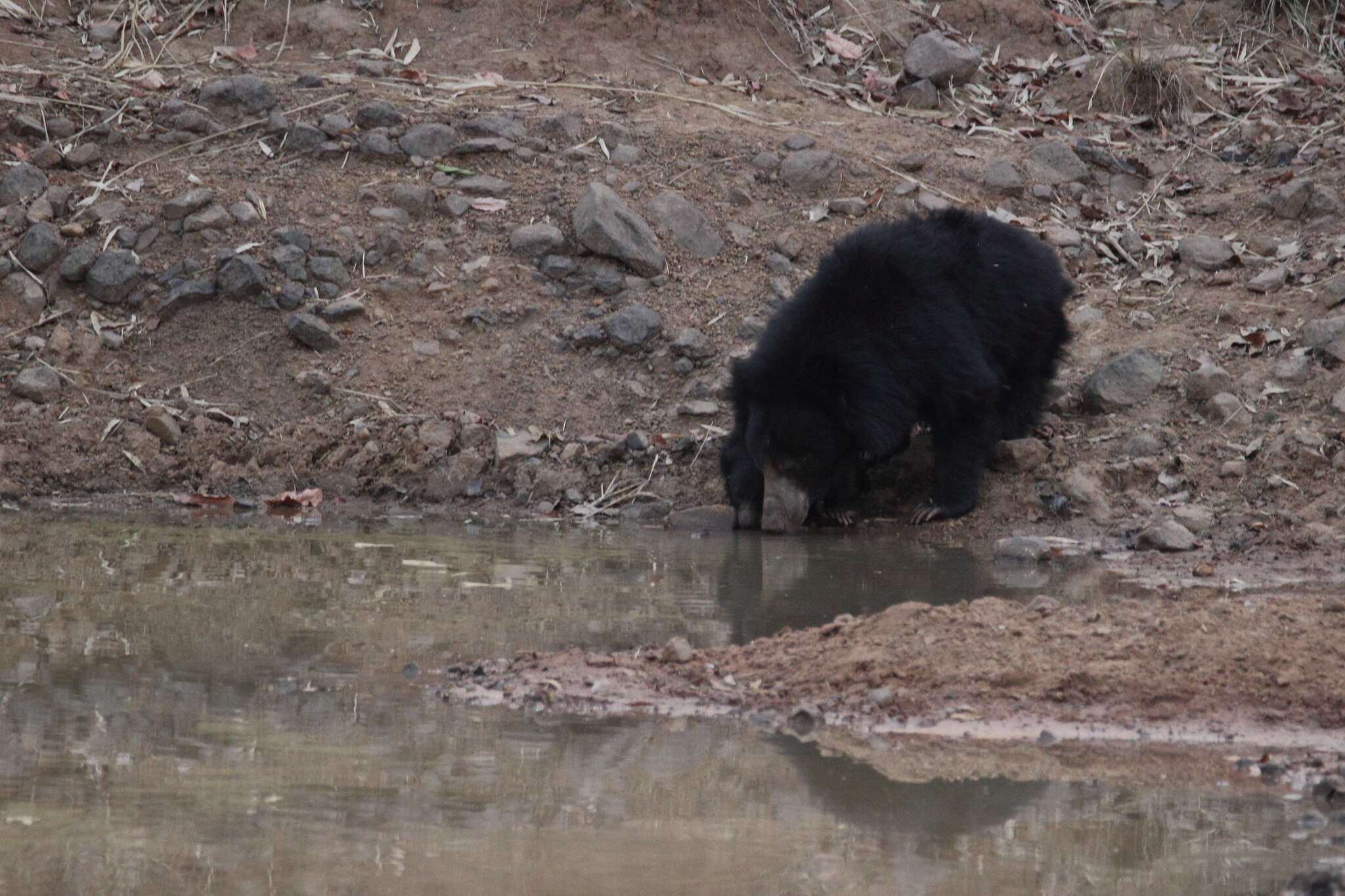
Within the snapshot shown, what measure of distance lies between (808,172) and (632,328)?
1696 mm

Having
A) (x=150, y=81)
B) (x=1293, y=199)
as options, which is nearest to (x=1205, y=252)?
(x=1293, y=199)

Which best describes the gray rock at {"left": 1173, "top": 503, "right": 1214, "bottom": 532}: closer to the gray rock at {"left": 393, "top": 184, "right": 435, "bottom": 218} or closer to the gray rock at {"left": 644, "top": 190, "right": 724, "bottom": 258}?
the gray rock at {"left": 644, "top": 190, "right": 724, "bottom": 258}

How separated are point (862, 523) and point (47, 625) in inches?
138

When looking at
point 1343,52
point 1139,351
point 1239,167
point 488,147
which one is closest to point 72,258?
point 488,147

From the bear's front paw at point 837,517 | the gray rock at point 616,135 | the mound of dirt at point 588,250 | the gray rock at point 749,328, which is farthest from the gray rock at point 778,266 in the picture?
the bear's front paw at point 837,517

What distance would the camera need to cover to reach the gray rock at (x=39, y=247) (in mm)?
7410

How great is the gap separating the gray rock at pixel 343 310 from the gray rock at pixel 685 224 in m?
1.59

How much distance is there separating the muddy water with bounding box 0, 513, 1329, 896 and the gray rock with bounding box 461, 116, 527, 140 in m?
4.37

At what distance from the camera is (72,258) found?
24.3 feet

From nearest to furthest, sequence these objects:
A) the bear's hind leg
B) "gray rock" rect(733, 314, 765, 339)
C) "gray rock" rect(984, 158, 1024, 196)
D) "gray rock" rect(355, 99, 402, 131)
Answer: the bear's hind leg → "gray rock" rect(733, 314, 765, 339) → "gray rock" rect(355, 99, 402, 131) → "gray rock" rect(984, 158, 1024, 196)

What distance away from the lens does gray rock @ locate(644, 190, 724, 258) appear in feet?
25.9

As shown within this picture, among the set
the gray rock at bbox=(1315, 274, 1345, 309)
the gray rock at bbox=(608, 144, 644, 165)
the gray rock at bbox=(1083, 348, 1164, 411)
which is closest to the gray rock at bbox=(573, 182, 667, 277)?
the gray rock at bbox=(608, 144, 644, 165)

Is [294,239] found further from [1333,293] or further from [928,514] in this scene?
[1333,293]

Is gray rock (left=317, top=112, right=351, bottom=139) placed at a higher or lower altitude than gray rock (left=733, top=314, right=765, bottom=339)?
higher
